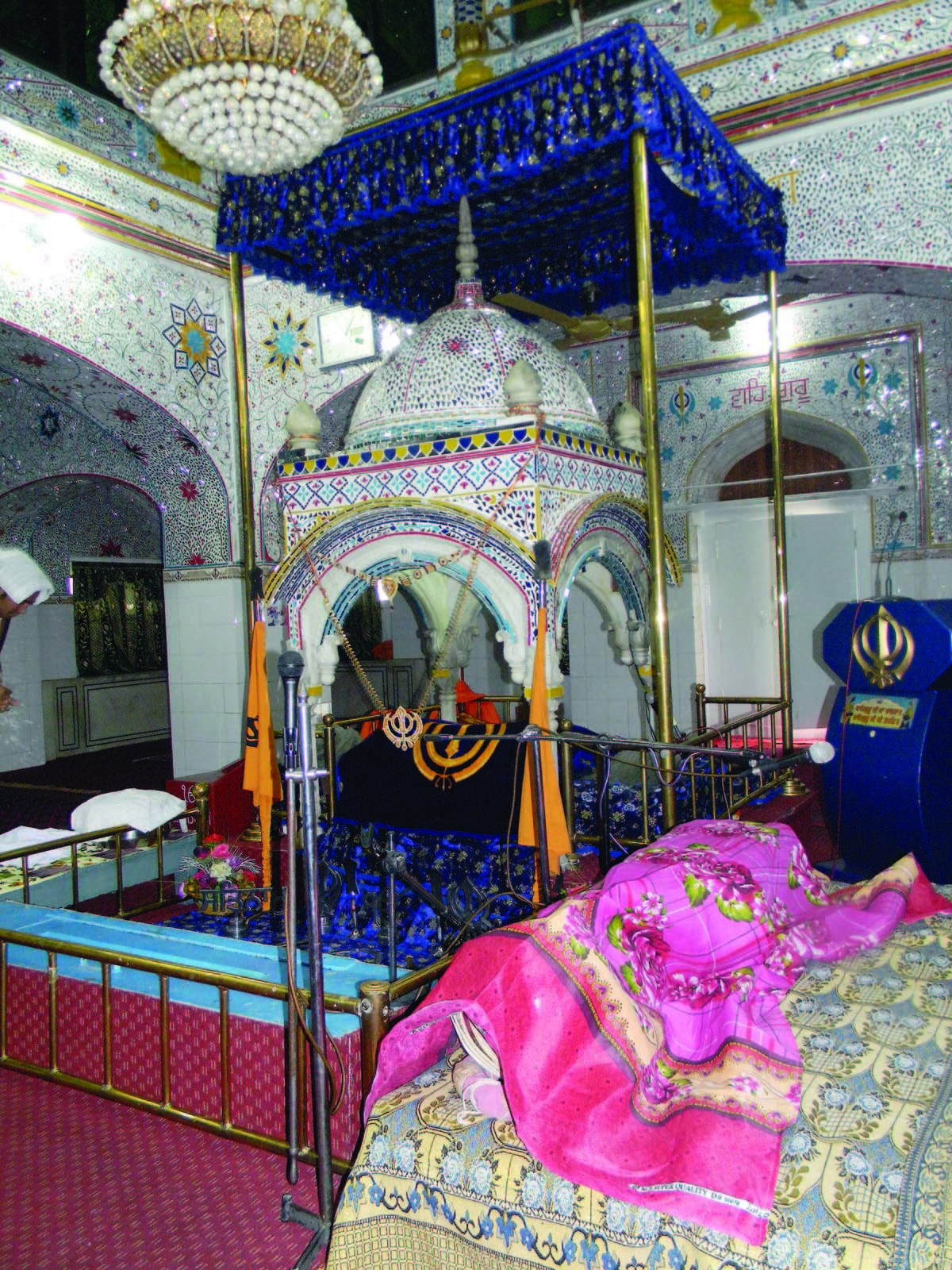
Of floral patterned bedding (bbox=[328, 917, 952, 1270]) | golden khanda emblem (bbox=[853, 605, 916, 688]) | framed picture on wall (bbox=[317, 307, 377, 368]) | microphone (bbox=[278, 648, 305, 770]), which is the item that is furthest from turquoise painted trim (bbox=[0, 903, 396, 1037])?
framed picture on wall (bbox=[317, 307, 377, 368])

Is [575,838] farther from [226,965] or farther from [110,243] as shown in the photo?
[110,243]

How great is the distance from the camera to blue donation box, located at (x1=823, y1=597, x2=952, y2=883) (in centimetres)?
454

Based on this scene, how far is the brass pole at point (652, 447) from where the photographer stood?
3.62 metres

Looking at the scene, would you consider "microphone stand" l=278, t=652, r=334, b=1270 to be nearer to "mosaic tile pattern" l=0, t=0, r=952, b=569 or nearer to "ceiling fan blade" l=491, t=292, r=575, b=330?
"mosaic tile pattern" l=0, t=0, r=952, b=569

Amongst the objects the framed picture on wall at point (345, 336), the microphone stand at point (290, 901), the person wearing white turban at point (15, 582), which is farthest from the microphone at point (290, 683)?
the framed picture on wall at point (345, 336)

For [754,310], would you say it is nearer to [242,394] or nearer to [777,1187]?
[242,394]

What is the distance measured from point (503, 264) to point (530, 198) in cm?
96

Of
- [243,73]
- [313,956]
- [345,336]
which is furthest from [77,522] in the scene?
[313,956]

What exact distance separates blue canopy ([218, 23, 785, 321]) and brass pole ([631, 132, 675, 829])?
21cm

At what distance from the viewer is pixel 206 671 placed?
7180 mm

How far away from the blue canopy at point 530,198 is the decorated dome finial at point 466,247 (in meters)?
0.13

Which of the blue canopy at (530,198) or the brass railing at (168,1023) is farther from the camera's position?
the blue canopy at (530,198)

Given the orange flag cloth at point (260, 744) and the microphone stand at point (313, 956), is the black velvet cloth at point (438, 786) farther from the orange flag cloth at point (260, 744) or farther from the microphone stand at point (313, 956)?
the microphone stand at point (313, 956)

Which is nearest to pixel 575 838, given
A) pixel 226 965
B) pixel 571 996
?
pixel 226 965
